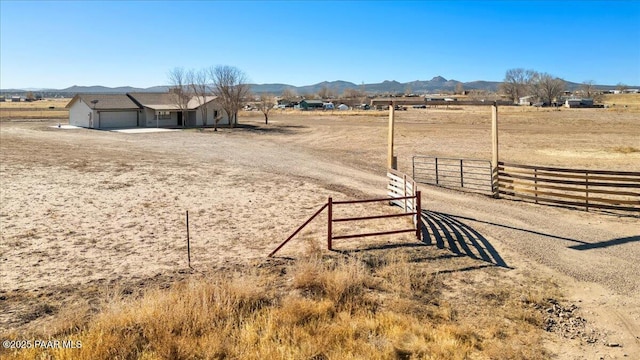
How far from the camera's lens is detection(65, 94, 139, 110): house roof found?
5369cm

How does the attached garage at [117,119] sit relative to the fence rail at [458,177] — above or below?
above

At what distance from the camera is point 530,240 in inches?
458

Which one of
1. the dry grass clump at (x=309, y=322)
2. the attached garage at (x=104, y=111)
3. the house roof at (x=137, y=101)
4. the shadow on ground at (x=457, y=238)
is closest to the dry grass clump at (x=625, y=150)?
the shadow on ground at (x=457, y=238)

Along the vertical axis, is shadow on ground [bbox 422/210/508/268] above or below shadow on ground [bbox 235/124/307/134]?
below

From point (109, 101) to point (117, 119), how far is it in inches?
103

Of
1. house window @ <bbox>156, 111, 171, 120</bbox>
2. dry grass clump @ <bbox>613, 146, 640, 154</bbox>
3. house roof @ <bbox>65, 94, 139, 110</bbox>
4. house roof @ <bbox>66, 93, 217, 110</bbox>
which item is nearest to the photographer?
dry grass clump @ <bbox>613, 146, 640, 154</bbox>

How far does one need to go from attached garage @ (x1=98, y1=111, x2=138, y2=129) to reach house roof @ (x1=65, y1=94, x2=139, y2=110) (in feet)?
2.34

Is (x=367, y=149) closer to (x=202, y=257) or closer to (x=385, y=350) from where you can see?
(x=202, y=257)

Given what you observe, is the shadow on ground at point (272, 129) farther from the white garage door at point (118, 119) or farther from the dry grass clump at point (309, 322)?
the dry grass clump at point (309, 322)

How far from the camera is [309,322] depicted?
7.39 m

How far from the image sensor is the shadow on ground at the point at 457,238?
35.3 ft

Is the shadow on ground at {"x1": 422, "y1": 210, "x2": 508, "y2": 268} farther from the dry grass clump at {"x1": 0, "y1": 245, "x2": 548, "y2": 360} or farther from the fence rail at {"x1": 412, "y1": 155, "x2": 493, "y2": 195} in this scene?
the fence rail at {"x1": 412, "y1": 155, "x2": 493, "y2": 195}

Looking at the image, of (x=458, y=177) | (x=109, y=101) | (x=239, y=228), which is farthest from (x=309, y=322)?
(x=109, y=101)

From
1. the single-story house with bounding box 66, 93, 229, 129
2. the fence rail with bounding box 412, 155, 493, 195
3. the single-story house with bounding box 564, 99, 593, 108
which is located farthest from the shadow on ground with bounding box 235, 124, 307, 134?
the single-story house with bounding box 564, 99, 593, 108
